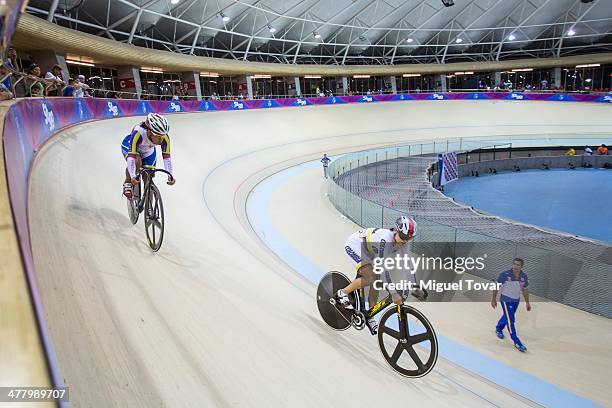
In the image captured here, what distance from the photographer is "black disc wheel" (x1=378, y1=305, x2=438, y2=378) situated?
322 centimetres

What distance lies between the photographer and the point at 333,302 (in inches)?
154

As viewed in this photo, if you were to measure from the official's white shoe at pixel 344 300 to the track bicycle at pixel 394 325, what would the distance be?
0.05 metres

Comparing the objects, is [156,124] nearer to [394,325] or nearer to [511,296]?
[394,325]

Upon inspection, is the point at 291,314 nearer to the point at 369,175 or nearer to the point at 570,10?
the point at 369,175

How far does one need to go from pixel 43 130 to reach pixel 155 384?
4655 mm

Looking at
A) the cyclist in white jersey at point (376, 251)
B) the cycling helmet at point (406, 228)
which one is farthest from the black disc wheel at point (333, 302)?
the cycling helmet at point (406, 228)


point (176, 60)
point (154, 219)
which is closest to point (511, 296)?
point (154, 219)

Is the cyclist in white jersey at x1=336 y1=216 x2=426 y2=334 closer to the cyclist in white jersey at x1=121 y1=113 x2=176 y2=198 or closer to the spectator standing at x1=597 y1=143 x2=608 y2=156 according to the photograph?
the cyclist in white jersey at x1=121 y1=113 x2=176 y2=198

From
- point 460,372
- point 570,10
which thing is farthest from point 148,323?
point 570,10

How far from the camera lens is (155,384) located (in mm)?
2076

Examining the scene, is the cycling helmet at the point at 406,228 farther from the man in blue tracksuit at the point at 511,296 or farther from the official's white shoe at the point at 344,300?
the man in blue tracksuit at the point at 511,296

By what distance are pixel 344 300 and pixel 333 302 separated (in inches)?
8.8

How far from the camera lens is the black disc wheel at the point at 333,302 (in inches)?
153

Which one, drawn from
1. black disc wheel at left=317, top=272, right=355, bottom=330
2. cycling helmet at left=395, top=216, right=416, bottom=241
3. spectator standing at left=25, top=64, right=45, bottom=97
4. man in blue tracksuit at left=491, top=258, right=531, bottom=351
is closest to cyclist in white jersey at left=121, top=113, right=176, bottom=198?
black disc wheel at left=317, top=272, right=355, bottom=330
